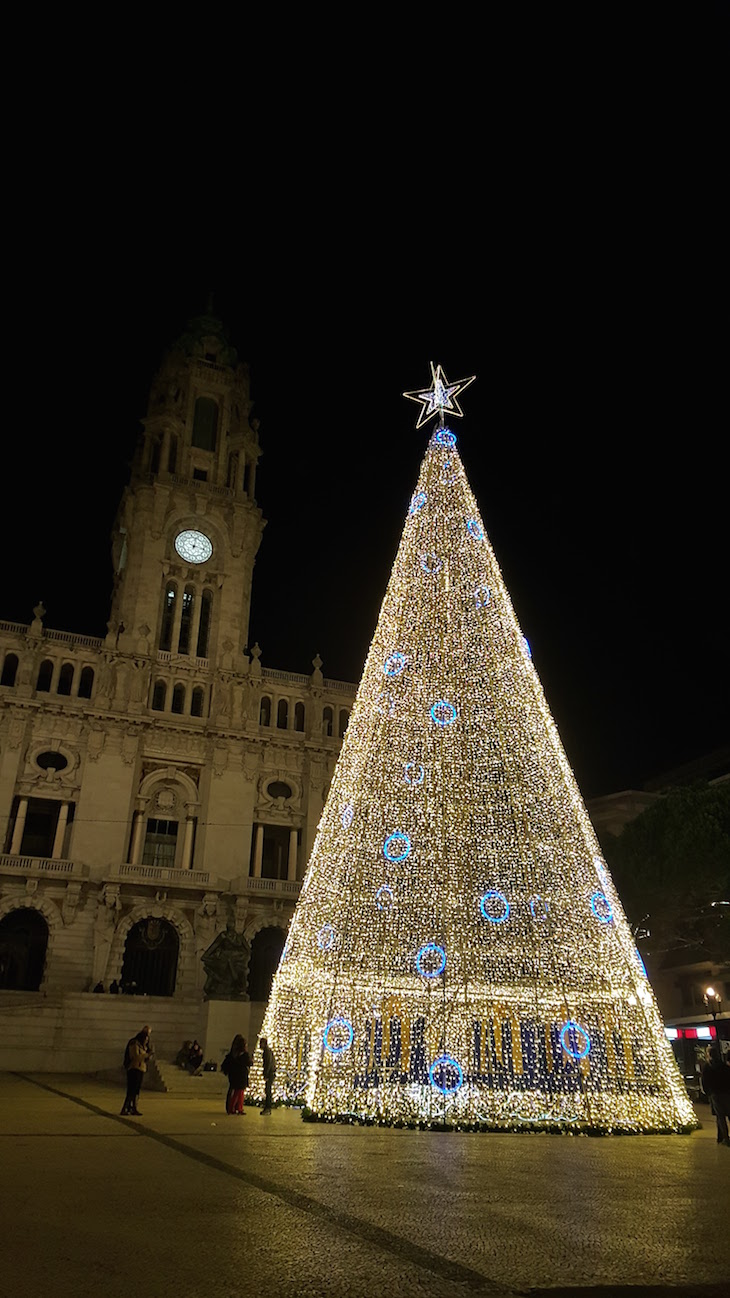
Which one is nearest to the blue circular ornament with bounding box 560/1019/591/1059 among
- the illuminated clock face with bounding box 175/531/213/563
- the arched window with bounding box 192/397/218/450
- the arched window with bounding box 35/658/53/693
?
the arched window with bounding box 35/658/53/693

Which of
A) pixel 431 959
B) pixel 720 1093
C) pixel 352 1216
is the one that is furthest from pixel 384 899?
pixel 352 1216

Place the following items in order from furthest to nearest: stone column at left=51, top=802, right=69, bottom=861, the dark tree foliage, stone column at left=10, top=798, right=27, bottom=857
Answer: stone column at left=51, top=802, right=69, bottom=861 < stone column at left=10, top=798, right=27, bottom=857 < the dark tree foliage

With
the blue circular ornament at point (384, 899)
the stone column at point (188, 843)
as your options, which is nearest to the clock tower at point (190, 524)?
the stone column at point (188, 843)

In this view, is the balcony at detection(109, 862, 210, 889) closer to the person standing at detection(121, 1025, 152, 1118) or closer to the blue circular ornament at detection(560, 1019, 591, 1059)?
the person standing at detection(121, 1025, 152, 1118)

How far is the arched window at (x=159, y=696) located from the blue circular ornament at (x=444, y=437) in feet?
84.0

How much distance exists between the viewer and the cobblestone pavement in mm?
4332

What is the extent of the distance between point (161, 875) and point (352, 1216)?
30.6 m

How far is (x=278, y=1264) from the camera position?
179 inches

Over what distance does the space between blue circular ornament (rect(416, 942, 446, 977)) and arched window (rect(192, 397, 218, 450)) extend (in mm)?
38191

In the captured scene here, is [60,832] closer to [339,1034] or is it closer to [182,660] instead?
[182,660]

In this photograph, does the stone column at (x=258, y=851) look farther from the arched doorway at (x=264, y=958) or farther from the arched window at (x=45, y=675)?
the arched window at (x=45, y=675)

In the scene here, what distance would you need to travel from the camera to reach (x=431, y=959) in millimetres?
12273

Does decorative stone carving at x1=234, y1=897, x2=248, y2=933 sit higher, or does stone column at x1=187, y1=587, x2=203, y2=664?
stone column at x1=187, y1=587, x2=203, y2=664

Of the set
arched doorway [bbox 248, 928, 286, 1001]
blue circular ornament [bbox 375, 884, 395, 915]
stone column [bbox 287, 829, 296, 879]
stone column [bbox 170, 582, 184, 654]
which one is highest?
stone column [bbox 170, 582, 184, 654]
